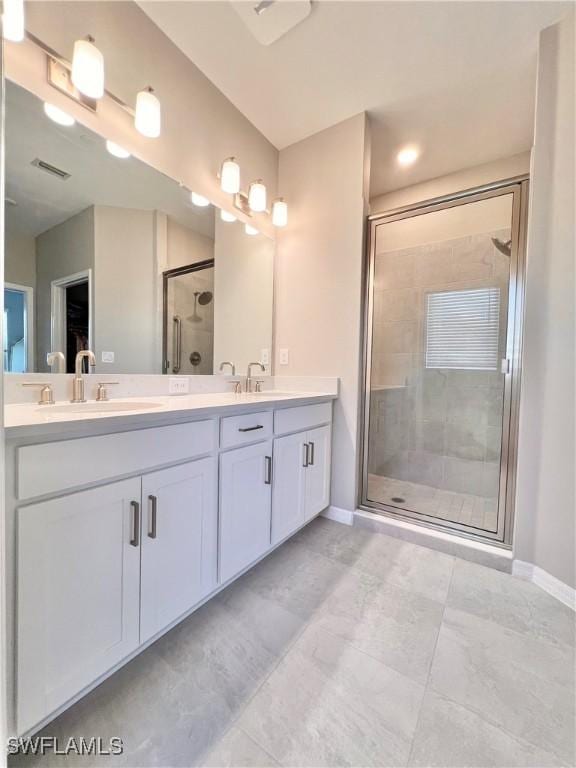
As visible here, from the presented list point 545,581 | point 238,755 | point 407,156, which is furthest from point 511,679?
point 407,156

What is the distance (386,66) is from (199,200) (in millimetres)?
1214

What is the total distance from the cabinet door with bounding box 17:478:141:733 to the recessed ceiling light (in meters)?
2.79

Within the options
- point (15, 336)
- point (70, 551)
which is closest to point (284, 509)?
point (70, 551)

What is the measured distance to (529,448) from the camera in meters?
1.52

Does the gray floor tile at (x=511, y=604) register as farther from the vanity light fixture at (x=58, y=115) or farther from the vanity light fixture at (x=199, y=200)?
the vanity light fixture at (x=58, y=115)

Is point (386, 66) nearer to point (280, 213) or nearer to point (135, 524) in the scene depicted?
point (280, 213)

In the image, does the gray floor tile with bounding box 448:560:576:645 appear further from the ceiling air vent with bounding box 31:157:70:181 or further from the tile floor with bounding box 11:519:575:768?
the ceiling air vent with bounding box 31:157:70:181

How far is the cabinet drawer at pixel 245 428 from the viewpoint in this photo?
1.25 m

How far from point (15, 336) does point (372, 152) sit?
2.59 m

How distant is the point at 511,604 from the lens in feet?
4.49

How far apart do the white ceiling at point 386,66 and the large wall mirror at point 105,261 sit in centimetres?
72

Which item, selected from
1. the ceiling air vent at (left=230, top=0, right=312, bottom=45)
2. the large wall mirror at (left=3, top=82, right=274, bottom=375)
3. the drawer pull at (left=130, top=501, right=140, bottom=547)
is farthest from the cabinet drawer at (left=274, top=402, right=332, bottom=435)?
the ceiling air vent at (left=230, top=0, right=312, bottom=45)

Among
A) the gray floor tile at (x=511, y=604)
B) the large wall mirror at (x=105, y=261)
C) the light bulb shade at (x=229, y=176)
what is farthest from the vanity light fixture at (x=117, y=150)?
the gray floor tile at (x=511, y=604)

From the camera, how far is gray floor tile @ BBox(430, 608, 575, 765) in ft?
2.93
